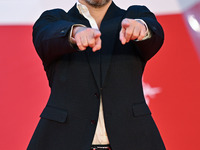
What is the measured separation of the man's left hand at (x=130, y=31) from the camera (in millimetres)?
721

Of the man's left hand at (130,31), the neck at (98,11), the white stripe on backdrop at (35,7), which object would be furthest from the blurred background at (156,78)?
the man's left hand at (130,31)

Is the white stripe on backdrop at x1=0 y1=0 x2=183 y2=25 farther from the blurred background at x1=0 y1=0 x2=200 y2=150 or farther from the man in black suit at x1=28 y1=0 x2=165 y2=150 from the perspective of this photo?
the man in black suit at x1=28 y1=0 x2=165 y2=150

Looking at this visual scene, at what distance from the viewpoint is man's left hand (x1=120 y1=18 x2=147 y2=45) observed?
72 centimetres

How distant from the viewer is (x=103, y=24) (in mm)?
978

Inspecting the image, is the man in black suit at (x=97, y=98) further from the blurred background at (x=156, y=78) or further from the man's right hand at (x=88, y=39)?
the blurred background at (x=156, y=78)

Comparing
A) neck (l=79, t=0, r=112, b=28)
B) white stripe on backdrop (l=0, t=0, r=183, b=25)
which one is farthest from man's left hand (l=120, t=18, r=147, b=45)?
white stripe on backdrop (l=0, t=0, r=183, b=25)

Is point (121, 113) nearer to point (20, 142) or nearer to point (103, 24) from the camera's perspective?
point (103, 24)

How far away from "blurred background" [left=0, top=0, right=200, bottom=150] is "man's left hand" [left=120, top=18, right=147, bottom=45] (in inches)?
42.1

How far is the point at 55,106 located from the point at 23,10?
123 cm

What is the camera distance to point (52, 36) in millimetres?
841

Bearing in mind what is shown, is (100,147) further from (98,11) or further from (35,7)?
(35,7)

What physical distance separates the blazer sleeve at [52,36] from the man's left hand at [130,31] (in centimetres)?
15

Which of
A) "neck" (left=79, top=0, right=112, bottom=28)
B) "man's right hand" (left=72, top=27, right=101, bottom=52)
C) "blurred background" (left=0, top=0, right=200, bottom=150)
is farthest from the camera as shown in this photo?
"blurred background" (left=0, top=0, right=200, bottom=150)

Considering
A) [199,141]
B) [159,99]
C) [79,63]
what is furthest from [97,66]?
[199,141]
